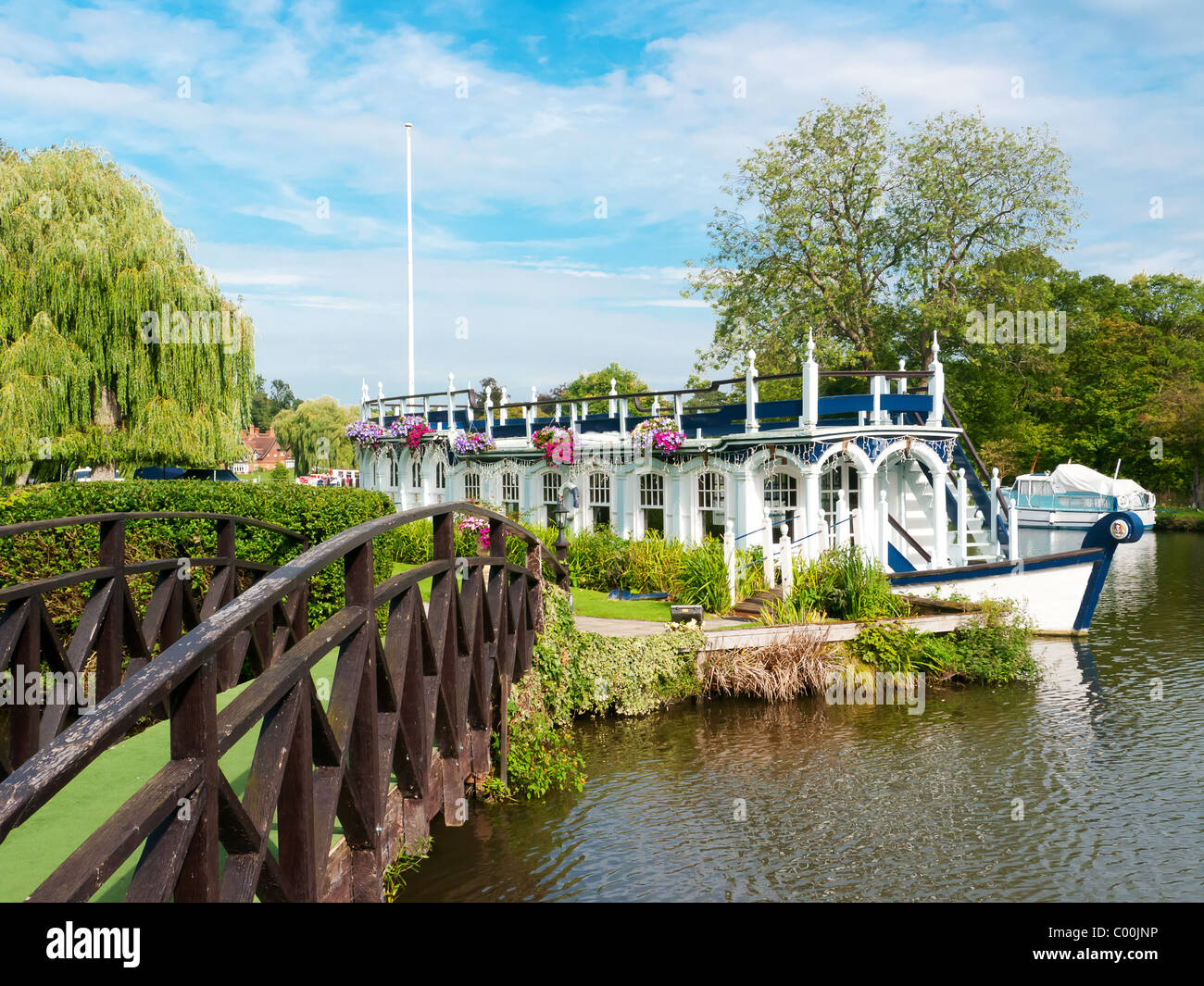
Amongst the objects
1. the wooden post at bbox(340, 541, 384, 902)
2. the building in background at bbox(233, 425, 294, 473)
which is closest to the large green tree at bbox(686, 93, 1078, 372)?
the wooden post at bbox(340, 541, 384, 902)

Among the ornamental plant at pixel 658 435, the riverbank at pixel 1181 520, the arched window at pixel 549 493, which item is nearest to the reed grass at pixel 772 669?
the ornamental plant at pixel 658 435

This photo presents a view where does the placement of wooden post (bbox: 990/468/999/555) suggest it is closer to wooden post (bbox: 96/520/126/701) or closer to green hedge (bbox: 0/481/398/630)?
green hedge (bbox: 0/481/398/630)

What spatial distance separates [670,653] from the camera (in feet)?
46.3

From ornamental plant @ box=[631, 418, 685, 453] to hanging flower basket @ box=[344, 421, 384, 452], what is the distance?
10.4 meters

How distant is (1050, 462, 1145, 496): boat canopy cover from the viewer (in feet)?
141

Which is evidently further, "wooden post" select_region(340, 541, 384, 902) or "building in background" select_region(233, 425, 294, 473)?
"building in background" select_region(233, 425, 294, 473)

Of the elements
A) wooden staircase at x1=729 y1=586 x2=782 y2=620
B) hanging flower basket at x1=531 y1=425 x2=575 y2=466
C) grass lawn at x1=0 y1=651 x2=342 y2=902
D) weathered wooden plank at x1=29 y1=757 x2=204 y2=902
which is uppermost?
hanging flower basket at x1=531 y1=425 x2=575 y2=466

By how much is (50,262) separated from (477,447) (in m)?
10.4

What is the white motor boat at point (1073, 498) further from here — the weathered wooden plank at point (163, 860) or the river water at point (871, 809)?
the weathered wooden plank at point (163, 860)

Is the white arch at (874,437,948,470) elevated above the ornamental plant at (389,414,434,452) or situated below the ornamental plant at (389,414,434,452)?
below

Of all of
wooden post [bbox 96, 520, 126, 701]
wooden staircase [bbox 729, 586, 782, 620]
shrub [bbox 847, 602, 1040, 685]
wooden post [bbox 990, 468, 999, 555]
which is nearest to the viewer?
wooden post [bbox 96, 520, 126, 701]

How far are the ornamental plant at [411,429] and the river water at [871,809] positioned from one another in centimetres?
1457

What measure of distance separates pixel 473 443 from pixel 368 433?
524 cm
